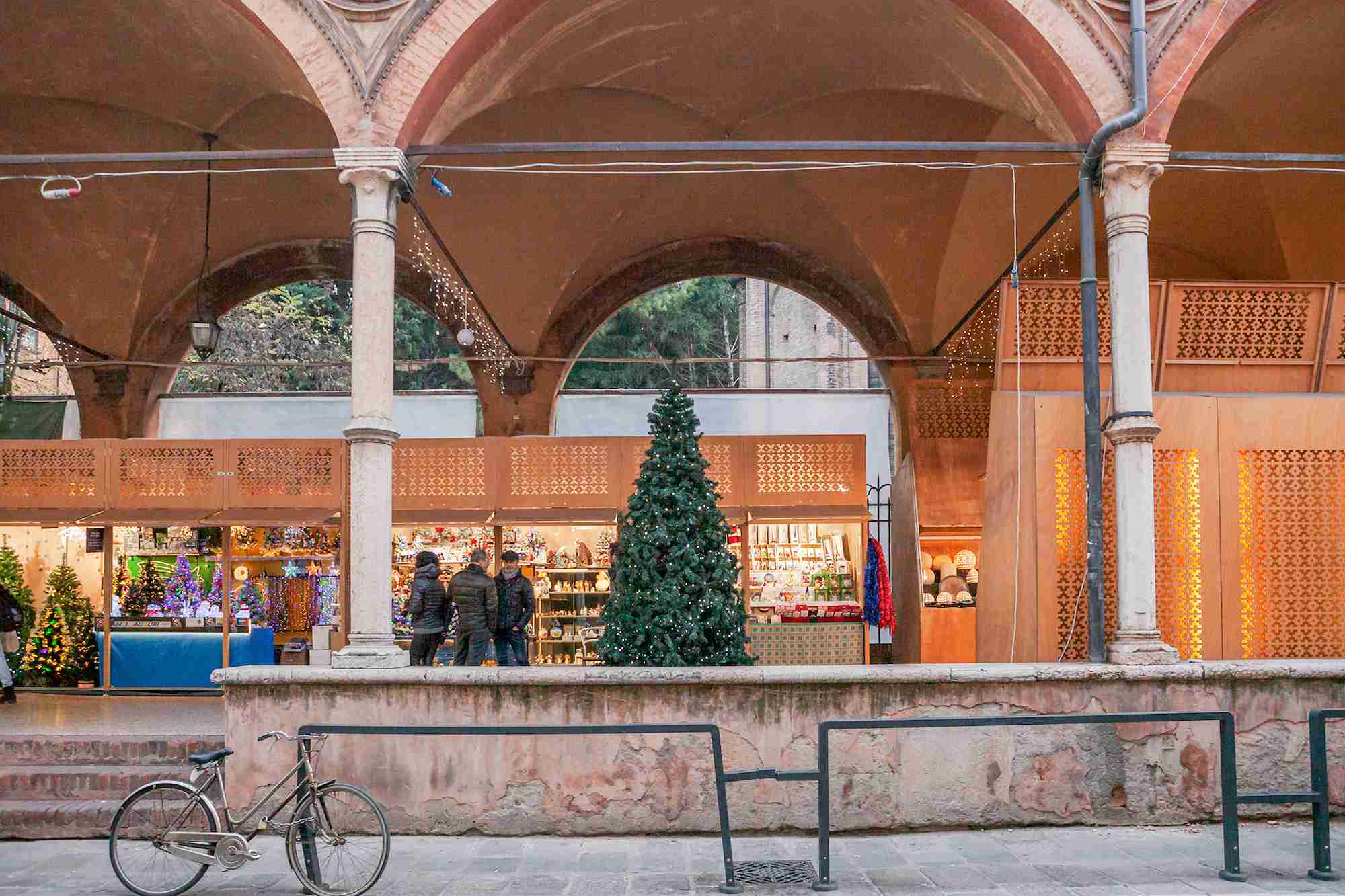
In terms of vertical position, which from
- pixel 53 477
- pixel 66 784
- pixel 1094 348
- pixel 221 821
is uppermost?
pixel 1094 348

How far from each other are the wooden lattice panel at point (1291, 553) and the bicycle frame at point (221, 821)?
7168 millimetres

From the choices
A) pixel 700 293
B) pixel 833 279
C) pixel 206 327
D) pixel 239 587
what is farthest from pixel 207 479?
pixel 700 293

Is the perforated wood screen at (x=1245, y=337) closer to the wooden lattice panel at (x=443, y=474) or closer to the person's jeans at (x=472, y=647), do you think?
the person's jeans at (x=472, y=647)

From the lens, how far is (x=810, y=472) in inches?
492

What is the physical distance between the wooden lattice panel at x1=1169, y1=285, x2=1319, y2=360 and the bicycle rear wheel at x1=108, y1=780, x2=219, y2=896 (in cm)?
844

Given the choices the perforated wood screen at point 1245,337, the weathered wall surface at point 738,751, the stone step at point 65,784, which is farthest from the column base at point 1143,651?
the stone step at point 65,784

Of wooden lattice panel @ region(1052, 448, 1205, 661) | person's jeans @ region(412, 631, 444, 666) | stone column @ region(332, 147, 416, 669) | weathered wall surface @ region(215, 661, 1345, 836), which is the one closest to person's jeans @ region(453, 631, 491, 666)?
person's jeans @ region(412, 631, 444, 666)

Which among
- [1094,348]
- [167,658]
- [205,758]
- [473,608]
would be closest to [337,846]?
[205,758]

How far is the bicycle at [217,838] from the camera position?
629cm

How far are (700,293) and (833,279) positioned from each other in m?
19.8

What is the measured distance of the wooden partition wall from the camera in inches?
Result: 350

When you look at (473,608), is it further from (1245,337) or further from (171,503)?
(1245,337)

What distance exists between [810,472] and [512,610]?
12.2 feet

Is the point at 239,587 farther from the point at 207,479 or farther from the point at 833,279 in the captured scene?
the point at 833,279
